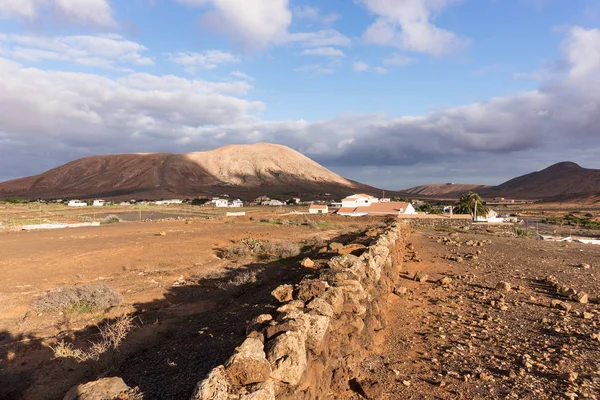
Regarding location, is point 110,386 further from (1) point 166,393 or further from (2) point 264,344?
(2) point 264,344

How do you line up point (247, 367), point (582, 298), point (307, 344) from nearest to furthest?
point (247, 367) < point (307, 344) < point (582, 298)

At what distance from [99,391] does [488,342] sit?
6100 millimetres

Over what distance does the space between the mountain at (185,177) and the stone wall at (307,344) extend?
113 meters

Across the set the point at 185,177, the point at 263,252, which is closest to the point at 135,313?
the point at 263,252

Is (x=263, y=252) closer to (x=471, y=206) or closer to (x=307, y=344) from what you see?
(x=307, y=344)

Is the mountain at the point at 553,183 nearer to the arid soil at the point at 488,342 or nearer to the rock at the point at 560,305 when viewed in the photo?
the arid soil at the point at 488,342

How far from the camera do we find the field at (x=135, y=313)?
5.36 m

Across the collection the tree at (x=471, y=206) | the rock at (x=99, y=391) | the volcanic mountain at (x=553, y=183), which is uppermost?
the volcanic mountain at (x=553, y=183)

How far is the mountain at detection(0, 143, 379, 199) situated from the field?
3915 inches

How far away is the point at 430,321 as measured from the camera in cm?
754

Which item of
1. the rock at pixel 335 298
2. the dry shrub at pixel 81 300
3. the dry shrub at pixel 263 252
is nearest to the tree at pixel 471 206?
the dry shrub at pixel 263 252

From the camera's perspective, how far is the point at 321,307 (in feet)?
15.5

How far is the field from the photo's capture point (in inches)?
211

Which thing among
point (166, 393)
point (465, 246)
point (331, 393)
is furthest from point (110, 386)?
point (465, 246)
